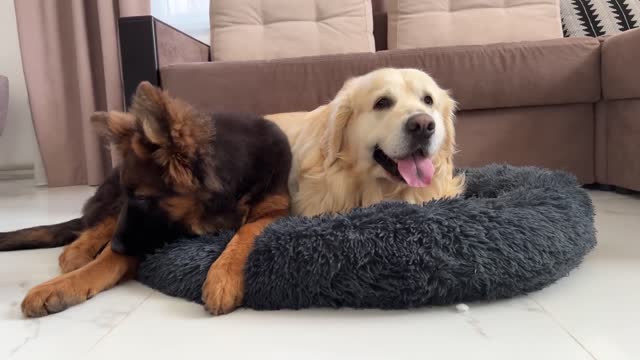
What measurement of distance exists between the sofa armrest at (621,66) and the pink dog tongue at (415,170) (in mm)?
1346

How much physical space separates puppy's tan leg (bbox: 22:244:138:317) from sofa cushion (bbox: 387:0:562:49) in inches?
99.5

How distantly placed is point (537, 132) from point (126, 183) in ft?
7.09

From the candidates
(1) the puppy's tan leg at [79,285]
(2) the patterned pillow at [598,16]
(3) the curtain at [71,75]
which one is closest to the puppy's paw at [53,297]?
(1) the puppy's tan leg at [79,285]

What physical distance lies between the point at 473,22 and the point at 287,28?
3.96 feet

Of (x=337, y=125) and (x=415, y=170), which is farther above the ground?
(x=337, y=125)

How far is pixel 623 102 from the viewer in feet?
8.54

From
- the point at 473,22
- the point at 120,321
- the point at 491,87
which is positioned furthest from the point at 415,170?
the point at 473,22

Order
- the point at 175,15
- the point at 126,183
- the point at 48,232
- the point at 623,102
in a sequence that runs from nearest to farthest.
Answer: the point at 126,183
the point at 48,232
the point at 623,102
the point at 175,15

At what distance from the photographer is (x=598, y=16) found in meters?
3.38

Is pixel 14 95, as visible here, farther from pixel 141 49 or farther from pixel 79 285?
pixel 79 285

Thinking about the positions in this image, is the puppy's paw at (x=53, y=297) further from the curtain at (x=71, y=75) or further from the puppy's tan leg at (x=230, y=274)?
the curtain at (x=71, y=75)

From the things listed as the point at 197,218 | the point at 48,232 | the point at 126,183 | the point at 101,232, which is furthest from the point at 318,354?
the point at 48,232

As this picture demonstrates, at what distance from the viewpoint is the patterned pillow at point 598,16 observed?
330cm

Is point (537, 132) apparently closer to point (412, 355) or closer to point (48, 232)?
point (412, 355)
